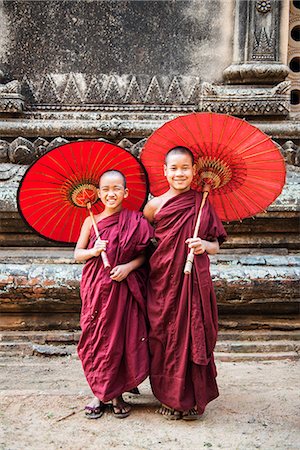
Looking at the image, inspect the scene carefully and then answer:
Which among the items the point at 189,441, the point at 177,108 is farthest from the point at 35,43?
the point at 189,441

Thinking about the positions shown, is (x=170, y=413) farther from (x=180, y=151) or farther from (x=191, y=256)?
(x=180, y=151)

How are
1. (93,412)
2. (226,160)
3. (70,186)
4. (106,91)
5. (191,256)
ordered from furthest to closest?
1. (106,91)
2. (70,186)
3. (226,160)
4. (93,412)
5. (191,256)

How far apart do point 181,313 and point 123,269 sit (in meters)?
0.38

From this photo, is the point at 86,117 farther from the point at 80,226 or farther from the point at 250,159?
the point at 250,159

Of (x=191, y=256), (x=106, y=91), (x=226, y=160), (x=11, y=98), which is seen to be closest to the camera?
(x=191, y=256)

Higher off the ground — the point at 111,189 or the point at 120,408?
the point at 111,189

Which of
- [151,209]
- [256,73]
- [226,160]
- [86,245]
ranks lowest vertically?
[86,245]

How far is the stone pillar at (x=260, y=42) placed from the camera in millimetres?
4426

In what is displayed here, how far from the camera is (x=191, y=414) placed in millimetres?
2729

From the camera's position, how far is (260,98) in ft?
14.4

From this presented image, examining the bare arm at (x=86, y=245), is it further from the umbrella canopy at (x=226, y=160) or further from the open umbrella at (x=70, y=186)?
the umbrella canopy at (x=226, y=160)

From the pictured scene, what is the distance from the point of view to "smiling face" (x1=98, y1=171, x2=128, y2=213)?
2.81 meters

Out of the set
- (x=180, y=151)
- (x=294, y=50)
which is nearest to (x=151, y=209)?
(x=180, y=151)

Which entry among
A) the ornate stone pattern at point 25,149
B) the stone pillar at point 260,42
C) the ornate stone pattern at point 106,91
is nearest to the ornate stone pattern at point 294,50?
the stone pillar at point 260,42
